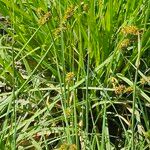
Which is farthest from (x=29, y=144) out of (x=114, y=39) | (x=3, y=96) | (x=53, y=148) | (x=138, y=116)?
(x=114, y=39)

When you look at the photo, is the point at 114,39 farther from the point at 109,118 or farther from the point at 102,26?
the point at 109,118

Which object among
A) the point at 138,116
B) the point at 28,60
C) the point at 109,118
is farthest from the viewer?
the point at 28,60

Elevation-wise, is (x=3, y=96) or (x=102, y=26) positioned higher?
(x=102, y=26)

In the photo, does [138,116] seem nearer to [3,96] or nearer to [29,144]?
[29,144]

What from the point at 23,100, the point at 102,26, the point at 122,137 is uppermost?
the point at 102,26

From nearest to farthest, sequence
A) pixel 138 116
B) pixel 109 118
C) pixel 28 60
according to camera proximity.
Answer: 1. pixel 138 116
2. pixel 109 118
3. pixel 28 60

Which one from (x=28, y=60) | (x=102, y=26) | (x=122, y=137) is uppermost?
(x=102, y=26)

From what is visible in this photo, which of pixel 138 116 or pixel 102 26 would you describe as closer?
pixel 138 116

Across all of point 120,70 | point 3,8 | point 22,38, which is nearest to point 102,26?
point 120,70

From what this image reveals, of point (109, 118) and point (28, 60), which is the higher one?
point (28, 60)
